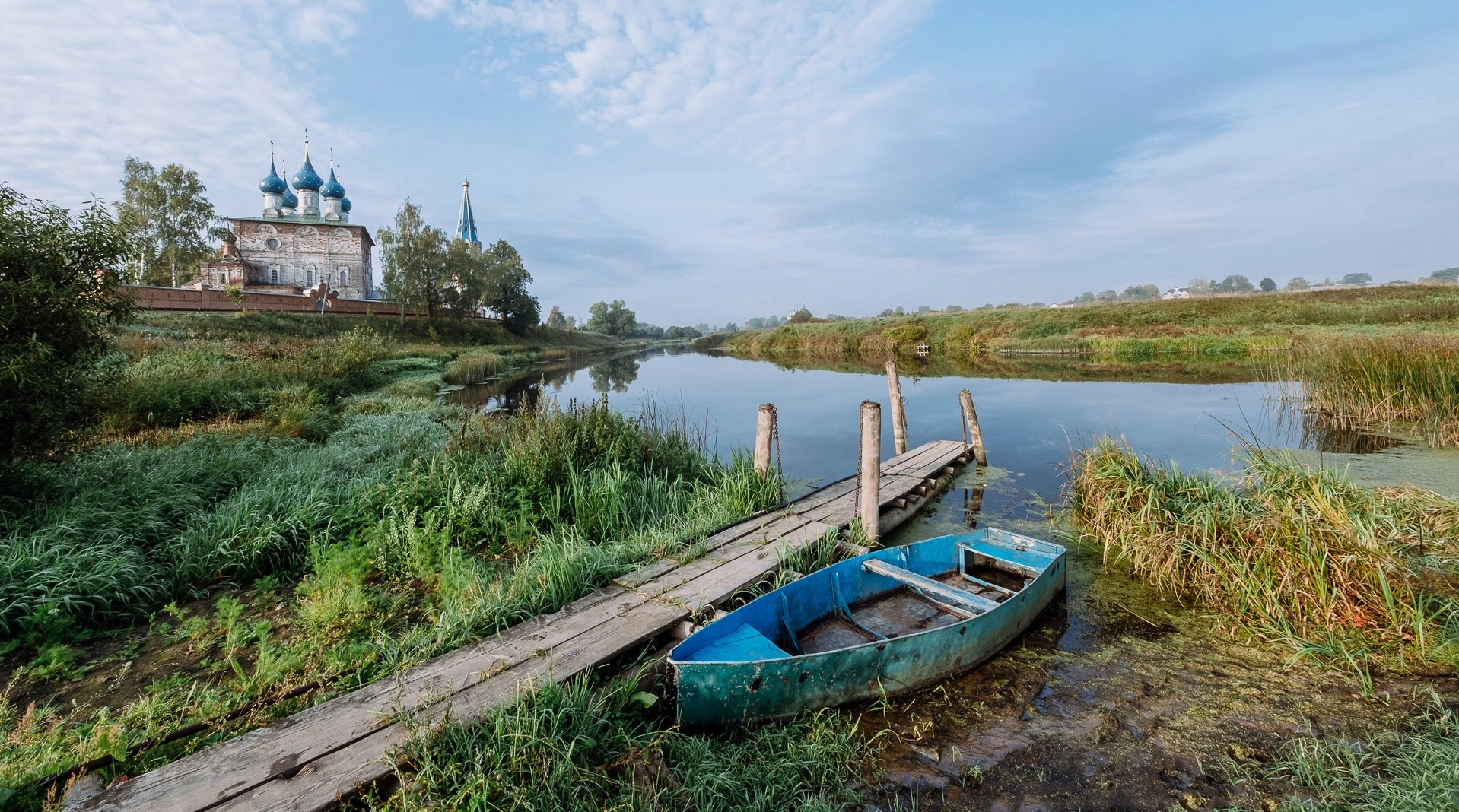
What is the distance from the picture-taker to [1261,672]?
163 inches

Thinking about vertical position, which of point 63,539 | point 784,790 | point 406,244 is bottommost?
point 784,790

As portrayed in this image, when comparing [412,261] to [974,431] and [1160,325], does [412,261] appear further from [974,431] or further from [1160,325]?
[1160,325]

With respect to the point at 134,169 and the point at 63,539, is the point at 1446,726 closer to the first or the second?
the point at 63,539

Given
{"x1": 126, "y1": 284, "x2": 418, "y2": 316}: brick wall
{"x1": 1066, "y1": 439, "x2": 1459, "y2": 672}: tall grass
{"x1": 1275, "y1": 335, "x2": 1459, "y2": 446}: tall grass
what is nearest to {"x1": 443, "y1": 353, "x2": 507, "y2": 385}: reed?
{"x1": 126, "y1": 284, "x2": 418, "y2": 316}: brick wall

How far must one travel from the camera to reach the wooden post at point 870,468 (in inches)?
236

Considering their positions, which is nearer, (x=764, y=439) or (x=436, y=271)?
(x=764, y=439)

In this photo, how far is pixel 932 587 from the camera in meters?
4.77

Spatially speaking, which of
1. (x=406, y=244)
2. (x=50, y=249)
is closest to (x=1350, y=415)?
(x=50, y=249)

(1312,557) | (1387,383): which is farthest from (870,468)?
(1387,383)

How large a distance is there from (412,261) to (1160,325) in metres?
51.0

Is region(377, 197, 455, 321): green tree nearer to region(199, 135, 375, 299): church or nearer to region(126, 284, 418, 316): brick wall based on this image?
region(126, 284, 418, 316): brick wall

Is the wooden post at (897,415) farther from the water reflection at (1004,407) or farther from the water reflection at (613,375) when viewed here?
the water reflection at (613,375)

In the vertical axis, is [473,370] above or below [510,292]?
below

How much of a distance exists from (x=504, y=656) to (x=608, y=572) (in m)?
1.29
